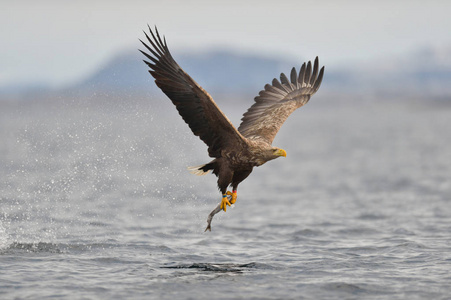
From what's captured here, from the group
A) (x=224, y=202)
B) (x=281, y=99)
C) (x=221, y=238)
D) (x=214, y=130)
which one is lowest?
(x=221, y=238)

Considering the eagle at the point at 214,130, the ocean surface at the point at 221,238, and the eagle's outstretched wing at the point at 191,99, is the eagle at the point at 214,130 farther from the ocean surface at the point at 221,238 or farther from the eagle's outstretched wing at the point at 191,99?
the ocean surface at the point at 221,238

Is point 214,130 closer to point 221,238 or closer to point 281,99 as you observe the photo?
point 281,99

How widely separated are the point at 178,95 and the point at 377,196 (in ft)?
51.5

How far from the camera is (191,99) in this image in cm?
980

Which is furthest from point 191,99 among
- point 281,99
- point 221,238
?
point 221,238

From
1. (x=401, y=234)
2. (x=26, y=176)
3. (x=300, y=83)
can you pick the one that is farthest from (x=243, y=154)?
(x=26, y=176)

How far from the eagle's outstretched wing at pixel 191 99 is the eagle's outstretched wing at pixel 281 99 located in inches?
67.5

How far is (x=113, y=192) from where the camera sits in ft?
75.7

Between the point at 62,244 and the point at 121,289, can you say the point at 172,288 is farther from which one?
the point at 62,244

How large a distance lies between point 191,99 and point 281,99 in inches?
145

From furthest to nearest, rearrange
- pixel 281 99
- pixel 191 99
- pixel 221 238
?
pixel 221 238
pixel 281 99
pixel 191 99

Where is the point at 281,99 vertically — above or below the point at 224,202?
above

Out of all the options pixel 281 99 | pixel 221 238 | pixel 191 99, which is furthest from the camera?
pixel 221 238

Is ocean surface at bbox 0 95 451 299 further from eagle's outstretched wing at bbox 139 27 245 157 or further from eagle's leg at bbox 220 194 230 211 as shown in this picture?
eagle's outstretched wing at bbox 139 27 245 157
